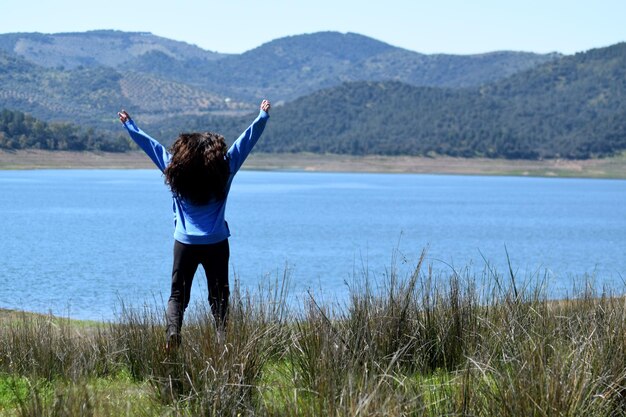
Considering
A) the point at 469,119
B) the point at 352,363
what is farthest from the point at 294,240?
the point at 469,119

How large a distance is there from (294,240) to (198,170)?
3305 cm

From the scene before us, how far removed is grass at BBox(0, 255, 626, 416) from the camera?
4.62 m

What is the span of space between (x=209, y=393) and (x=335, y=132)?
157979 millimetres

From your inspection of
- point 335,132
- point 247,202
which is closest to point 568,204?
point 247,202

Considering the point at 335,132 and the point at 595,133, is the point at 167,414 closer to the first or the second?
the point at 595,133

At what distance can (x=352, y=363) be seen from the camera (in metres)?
5.17

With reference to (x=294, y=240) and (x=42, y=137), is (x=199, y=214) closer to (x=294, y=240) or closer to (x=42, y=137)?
(x=294, y=240)

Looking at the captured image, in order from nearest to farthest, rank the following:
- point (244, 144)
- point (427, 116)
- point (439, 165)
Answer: point (244, 144) < point (439, 165) < point (427, 116)

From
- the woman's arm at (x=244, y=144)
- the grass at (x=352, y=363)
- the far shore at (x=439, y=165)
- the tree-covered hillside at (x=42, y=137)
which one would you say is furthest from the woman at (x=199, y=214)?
the far shore at (x=439, y=165)

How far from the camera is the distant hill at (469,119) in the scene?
136250 millimetres

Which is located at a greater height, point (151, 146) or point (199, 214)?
point (151, 146)

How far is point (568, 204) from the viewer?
245 feet

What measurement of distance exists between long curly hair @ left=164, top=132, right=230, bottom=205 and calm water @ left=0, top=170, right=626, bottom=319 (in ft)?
2.46

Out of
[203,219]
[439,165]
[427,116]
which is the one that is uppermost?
[203,219]
